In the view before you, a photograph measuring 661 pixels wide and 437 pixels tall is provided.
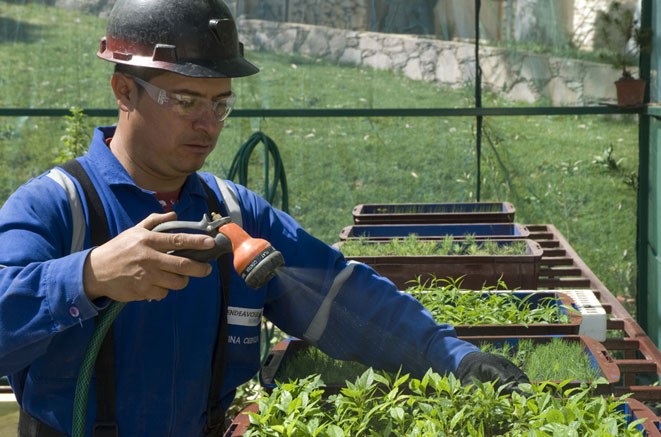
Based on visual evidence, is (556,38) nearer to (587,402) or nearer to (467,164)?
(467,164)

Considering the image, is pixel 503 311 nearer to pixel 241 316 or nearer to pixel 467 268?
pixel 467 268

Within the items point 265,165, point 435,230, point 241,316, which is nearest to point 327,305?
point 241,316

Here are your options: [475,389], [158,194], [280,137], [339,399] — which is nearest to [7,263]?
[158,194]

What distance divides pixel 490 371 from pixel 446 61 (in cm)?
509

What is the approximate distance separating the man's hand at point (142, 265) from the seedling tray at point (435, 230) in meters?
2.91

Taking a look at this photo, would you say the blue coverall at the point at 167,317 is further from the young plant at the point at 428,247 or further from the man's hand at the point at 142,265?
the young plant at the point at 428,247

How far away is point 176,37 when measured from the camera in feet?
8.79

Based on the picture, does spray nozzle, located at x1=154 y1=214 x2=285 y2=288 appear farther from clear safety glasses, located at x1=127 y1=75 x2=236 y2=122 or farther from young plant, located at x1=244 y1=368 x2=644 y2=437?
clear safety glasses, located at x1=127 y1=75 x2=236 y2=122

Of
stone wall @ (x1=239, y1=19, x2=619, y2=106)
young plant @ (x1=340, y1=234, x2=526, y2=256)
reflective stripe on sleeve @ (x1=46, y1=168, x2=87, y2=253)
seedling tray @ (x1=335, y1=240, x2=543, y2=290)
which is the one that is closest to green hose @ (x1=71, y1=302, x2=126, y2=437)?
reflective stripe on sleeve @ (x1=46, y1=168, x2=87, y2=253)

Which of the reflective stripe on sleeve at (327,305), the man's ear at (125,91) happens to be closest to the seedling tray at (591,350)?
the reflective stripe on sleeve at (327,305)

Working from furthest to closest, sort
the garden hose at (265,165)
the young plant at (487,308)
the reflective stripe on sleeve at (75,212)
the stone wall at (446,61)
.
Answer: the stone wall at (446,61), the garden hose at (265,165), the young plant at (487,308), the reflective stripe on sleeve at (75,212)

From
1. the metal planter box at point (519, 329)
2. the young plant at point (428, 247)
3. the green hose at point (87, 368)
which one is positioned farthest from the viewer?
the young plant at point (428, 247)

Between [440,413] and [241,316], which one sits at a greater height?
[241,316]

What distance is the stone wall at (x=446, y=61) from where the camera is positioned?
7.26 meters
